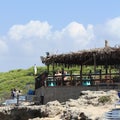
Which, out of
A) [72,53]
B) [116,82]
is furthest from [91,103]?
[72,53]

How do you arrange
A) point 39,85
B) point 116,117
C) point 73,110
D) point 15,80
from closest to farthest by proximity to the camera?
point 116,117 < point 73,110 < point 39,85 < point 15,80

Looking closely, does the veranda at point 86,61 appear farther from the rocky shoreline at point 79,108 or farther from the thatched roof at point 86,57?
the rocky shoreline at point 79,108

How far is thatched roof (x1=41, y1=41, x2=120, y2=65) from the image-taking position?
2394 cm

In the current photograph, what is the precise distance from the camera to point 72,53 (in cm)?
2538

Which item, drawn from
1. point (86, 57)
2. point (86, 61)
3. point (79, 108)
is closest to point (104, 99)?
point (79, 108)

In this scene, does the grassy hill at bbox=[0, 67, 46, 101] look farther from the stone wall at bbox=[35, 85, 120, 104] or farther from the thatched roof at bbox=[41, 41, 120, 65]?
the stone wall at bbox=[35, 85, 120, 104]

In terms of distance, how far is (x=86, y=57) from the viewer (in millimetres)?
25359

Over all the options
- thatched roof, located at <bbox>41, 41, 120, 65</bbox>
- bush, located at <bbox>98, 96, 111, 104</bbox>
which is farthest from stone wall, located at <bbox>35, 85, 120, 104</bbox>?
bush, located at <bbox>98, 96, 111, 104</bbox>

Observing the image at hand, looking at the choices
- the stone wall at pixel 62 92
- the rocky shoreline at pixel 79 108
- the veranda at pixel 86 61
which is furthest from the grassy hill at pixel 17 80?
the rocky shoreline at pixel 79 108

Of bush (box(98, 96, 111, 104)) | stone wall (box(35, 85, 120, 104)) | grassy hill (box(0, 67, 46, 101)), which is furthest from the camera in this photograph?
grassy hill (box(0, 67, 46, 101))

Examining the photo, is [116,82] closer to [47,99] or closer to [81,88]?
[81,88]

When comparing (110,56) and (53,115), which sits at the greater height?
(110,56)

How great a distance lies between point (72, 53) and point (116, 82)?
2959 millimetres

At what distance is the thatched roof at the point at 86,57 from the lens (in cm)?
2394
